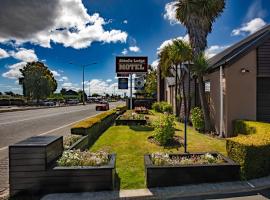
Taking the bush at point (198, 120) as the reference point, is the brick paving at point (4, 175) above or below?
below

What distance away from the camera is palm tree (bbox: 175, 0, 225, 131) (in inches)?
651

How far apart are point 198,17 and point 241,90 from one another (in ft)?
22.2

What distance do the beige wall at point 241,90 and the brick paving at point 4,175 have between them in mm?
10017

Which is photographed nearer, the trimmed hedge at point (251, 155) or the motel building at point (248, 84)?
the trimmed hedge at point (251, 155)

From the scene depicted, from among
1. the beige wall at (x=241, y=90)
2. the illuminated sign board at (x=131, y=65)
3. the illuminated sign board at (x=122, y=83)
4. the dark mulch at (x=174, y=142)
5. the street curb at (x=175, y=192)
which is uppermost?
the illuminated sign board at (x=131, y=65)

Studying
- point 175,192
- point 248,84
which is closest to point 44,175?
point 175,192

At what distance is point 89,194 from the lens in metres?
5.93

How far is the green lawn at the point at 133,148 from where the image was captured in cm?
719

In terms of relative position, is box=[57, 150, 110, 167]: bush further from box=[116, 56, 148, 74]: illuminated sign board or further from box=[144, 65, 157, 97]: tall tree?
box=[144, 65, 157, 97]: tall tree

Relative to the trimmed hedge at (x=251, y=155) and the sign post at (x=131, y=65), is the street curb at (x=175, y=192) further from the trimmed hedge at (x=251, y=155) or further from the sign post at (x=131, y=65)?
the sign post at (x=131, y=65)

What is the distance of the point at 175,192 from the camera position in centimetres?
604

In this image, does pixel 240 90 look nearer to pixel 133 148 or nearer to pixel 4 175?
pixel 133 148

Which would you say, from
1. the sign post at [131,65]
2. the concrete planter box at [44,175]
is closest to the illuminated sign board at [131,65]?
the sign post at [131,65]

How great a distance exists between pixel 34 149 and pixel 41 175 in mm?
642
